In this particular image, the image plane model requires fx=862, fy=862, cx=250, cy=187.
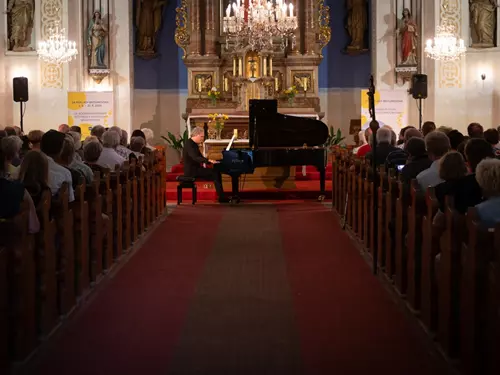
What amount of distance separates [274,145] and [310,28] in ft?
16.7

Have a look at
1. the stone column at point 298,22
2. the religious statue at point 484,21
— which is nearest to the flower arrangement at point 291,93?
the stone column at point 298,22

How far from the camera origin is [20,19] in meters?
17.1

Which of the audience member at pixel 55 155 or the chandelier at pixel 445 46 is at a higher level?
the chandelier at pixel 445 46

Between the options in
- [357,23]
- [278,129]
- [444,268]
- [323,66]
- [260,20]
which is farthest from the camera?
[323,66]

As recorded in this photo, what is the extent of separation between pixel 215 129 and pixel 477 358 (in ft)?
40.7

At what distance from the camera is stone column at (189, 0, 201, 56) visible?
17047mm

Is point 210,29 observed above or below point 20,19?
below

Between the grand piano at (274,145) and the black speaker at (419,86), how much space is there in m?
3.71

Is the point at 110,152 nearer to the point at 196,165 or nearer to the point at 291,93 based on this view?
the point at 196,165

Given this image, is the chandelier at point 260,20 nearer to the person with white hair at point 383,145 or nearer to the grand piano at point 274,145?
the grand piano at point 274,145

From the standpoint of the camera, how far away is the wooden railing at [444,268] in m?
4.05

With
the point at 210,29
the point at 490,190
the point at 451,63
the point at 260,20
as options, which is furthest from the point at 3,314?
the point at 451,63

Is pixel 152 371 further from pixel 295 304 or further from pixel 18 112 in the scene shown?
pixel 18 112

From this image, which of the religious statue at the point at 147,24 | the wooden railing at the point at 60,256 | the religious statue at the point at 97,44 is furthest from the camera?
the religious statue at the point at 147,24
